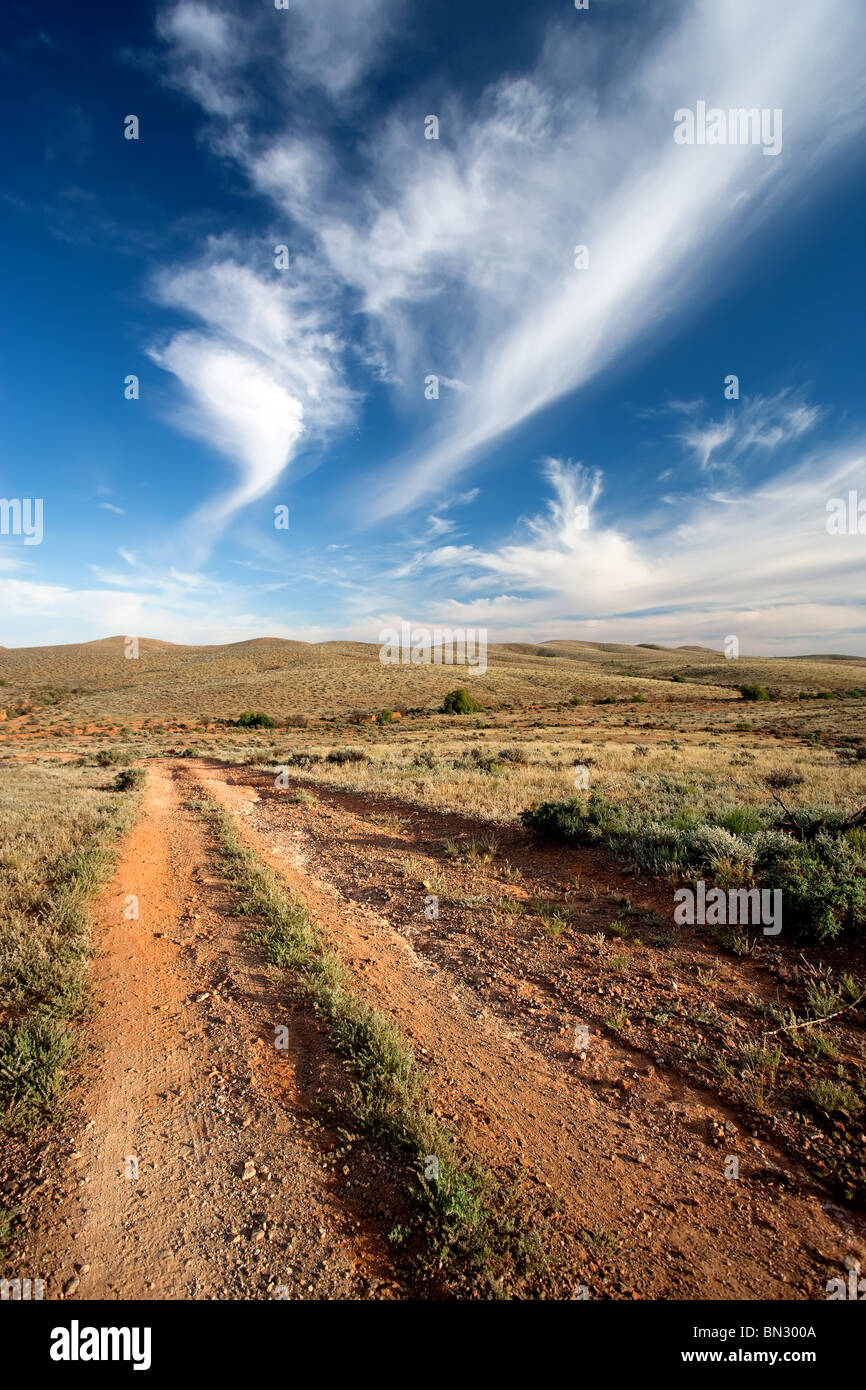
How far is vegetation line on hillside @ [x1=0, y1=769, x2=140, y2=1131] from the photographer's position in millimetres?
3785

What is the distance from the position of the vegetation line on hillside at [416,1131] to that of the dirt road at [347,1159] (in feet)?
0.47

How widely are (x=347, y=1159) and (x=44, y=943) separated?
4.20 m

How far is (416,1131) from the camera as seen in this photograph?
3.36 metres

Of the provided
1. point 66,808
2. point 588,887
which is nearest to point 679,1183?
point 588,887

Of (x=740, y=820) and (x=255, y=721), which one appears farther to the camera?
(x=255, y=721)

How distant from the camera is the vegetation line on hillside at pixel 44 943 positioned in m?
3.79

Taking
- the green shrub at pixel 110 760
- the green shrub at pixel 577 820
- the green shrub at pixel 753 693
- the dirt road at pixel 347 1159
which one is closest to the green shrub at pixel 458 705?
the green shrub at pixel 110 760

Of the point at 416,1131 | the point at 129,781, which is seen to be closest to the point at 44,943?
the point at 416,1131

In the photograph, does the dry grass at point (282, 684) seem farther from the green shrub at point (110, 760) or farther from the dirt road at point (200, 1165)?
the dirt road at point (200, 1165)

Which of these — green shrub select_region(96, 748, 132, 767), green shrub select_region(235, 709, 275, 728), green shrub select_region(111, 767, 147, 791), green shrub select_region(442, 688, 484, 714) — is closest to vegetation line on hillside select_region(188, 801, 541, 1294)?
green shrub select_region(111, 767, 147, 791)

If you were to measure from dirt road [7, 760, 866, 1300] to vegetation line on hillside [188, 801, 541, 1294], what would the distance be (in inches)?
5.7

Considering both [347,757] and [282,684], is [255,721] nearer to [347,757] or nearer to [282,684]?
[282,684]

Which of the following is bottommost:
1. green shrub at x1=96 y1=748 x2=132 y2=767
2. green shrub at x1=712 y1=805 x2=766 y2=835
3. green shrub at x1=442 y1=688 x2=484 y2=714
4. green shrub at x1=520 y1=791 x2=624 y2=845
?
green shrub at x1=96 y1=748 x2=132 y2=767

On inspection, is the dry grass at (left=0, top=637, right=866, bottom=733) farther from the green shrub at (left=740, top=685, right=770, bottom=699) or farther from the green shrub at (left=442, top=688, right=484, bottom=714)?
the green shrub at (left=442, top=688, right=484, bottom=714)
